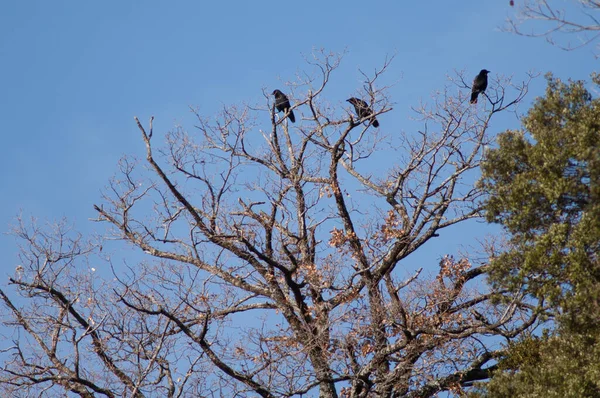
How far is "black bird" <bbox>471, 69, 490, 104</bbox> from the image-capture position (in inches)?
617

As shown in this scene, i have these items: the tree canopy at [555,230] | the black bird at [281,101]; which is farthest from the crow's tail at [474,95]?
the tree canopy at [555,230]

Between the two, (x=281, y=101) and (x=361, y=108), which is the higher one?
(x=281, y=101)

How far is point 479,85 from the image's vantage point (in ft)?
52.6

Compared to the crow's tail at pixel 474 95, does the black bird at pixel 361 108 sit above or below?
above

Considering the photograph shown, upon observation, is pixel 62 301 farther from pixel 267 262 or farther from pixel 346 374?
pixel 346 374

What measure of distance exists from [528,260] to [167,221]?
7067 mm

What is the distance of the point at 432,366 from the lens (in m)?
14.0

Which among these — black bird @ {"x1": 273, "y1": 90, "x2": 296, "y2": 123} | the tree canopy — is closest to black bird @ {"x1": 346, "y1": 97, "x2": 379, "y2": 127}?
black bird @ {"x1": 273, "y1": 90, "x2": 296, "y2": 123}

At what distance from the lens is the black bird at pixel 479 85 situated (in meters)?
15.7

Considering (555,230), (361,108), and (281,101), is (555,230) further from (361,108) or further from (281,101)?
(281,101)

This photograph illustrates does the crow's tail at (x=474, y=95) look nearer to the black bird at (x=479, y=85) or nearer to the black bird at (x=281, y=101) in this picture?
the black bird at (x=479, y=85)

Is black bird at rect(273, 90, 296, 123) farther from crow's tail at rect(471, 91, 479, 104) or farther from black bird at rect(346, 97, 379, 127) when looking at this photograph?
crow's tail at rect(471, 91, 479, 104)

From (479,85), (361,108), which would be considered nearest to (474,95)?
(479,85)

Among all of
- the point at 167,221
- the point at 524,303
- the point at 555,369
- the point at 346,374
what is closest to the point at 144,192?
the point at 167,221
